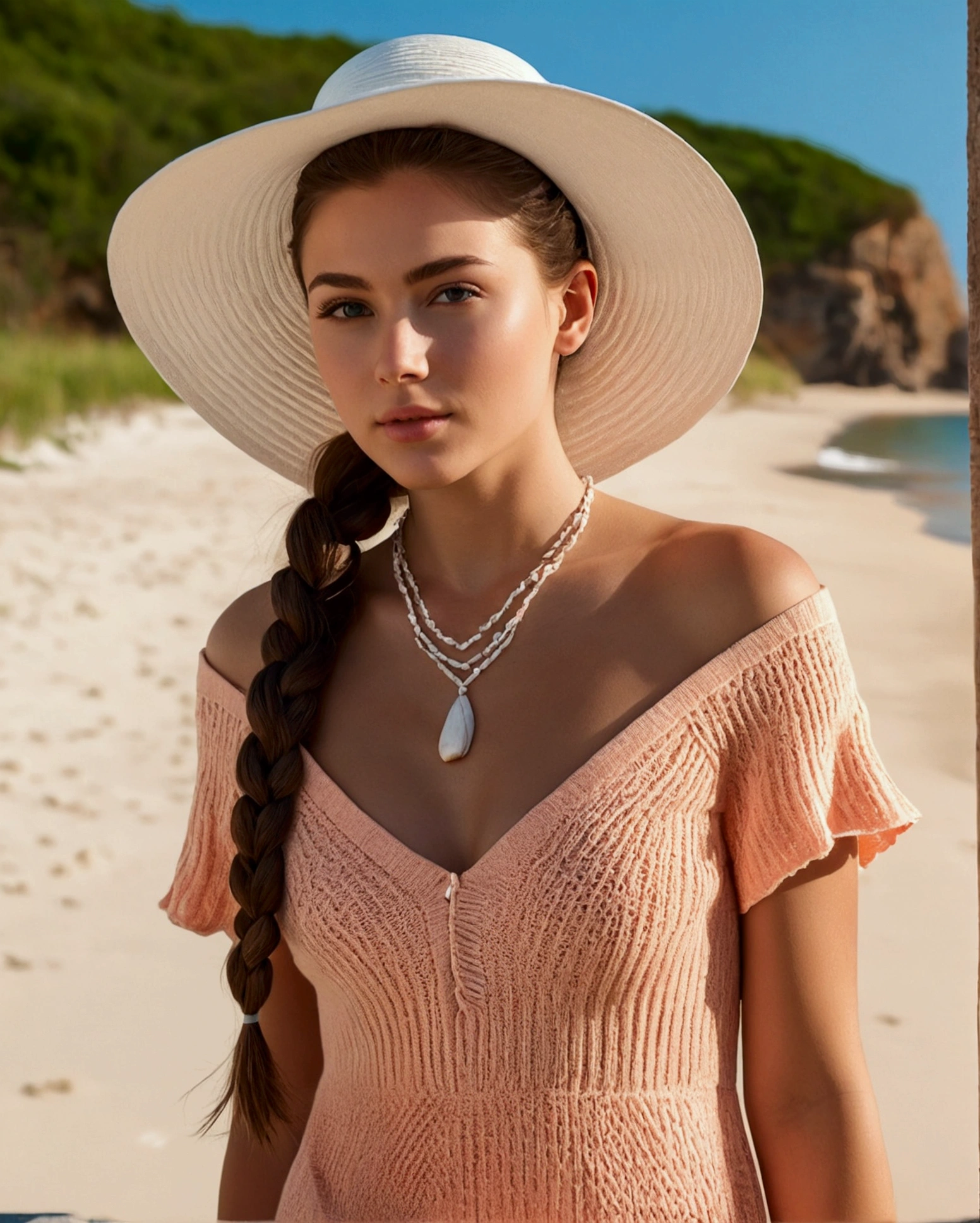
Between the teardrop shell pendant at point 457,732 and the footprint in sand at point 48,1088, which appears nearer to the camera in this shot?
the teardrop shell pendant at point 457,732

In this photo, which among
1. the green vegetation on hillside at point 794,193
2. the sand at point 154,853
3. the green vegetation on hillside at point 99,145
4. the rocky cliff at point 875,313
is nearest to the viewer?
the sand at point 154,853

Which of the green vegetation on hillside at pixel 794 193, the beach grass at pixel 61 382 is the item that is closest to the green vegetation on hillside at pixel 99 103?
the beach grass at pixel 61 382

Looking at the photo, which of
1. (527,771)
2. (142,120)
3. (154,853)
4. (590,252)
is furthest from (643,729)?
(142,120)

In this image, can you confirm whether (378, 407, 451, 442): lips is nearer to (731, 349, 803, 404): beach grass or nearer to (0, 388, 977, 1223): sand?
(0, 388, 977, 1223): sand

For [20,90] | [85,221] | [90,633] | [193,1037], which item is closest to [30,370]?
[90,633]

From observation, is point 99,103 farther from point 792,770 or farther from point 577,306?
point 792,770

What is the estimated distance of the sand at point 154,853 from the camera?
2801mm

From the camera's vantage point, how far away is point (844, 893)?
143cm

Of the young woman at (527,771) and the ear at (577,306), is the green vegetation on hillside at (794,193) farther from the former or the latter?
the young woman at (527,771)

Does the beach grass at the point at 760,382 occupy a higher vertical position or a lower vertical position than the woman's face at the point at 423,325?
higher

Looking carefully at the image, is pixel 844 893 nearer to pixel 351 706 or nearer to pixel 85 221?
pixel 351 706

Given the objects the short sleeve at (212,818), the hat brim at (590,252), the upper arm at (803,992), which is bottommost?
the upper arm at (803,992)

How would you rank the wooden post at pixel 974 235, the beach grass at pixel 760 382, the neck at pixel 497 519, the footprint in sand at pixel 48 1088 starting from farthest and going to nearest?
the beach grass at pixel 760 382
the footprint in sand at pixel 48 1088
the neck at pixel 497 519
the wooden post at pixel 974 235

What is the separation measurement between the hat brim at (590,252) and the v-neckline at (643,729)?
0.42 metres
